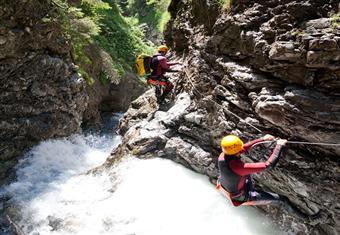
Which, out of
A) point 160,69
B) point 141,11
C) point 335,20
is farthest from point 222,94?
point 141,11

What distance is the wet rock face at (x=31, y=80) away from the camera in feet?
35.5

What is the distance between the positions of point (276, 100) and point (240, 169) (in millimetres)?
1462

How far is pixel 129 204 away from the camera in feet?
29.6

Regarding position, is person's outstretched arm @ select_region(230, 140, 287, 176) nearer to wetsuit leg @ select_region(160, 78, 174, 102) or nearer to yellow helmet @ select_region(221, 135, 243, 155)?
yellow helmet @ select_region(221, 135, 243, 155)

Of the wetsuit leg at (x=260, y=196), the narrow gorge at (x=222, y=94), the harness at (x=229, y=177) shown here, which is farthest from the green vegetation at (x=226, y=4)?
the wetsuit leg at (x=260, y=196)

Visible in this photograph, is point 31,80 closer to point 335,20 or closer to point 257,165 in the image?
point 257,165

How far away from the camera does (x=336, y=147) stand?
6332 mm

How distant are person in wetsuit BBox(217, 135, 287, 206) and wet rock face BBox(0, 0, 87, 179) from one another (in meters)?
7.18

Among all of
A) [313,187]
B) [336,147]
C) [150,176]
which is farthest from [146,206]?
[336,147]

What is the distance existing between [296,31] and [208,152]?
3.88m

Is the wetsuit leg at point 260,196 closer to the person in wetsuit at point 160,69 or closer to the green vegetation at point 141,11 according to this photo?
the person in wetsuit at point 160,69

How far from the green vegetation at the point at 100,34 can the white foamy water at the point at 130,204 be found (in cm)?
533

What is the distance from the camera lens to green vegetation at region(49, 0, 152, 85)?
512 inches

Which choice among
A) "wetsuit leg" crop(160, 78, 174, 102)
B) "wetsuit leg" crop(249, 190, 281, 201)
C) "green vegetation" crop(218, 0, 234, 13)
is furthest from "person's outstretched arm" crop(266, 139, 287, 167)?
"wetsuit leg" crop(160, 78, 174, 102)
